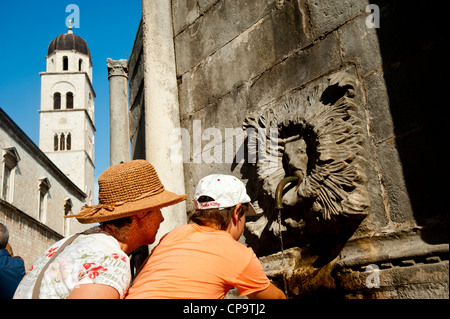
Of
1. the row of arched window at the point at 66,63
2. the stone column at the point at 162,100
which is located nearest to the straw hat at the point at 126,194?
the stone column at the point at 162,100

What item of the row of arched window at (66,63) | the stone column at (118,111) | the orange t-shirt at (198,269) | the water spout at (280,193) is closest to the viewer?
the orange t-shirt at (198,269)

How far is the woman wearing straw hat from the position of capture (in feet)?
5.97

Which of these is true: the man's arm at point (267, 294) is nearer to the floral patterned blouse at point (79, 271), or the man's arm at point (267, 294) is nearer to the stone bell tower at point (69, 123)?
the floral patterned blouse at point (79, 271)

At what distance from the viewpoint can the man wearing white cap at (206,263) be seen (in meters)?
1.99

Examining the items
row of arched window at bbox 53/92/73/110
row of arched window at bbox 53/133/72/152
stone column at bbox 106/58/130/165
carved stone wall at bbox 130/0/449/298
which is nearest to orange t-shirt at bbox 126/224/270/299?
carved stone wall at bbox 130/0/449/298

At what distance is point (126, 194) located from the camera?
2256 mm

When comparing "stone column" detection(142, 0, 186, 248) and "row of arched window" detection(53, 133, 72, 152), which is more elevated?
"row of arched window" detection(53, 133, 72, 152)

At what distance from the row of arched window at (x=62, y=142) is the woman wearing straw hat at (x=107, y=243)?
2030 inches

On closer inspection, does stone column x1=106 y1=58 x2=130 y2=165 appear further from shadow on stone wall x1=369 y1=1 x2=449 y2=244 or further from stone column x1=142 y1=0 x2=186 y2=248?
shadow on stone wall x1=369 y1=1 x2=449 y2=244

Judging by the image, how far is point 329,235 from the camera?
8.91 feet

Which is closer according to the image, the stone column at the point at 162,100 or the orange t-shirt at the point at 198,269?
the orange t-shirt at the point at 198,269

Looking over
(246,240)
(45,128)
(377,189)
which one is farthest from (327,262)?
(45,128)

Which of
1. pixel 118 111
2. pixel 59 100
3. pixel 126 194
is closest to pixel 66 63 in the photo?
pixel 59 100

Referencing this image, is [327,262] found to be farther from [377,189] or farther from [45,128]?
[45,128]
